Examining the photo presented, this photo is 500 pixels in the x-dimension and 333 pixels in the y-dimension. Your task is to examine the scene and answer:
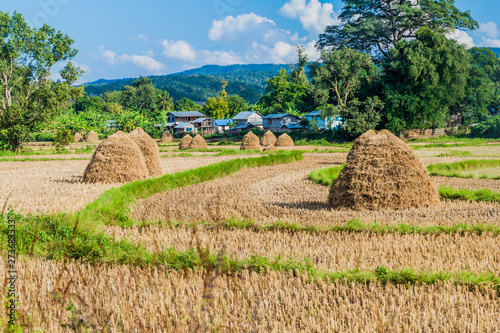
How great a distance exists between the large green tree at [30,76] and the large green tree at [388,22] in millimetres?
36791

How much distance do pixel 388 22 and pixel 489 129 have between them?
1891cm

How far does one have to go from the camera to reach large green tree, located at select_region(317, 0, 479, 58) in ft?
172

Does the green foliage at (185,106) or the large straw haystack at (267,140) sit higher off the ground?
the green foliage at (185,106)

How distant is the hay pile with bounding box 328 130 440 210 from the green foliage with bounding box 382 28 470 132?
33.5 m

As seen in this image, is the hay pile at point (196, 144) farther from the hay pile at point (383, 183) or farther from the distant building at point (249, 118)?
the distant building at point (249, 118)

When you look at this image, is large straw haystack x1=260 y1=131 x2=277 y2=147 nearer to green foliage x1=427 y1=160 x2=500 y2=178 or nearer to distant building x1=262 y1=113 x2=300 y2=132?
green foliage x1=427 y1=160 x2=500 y2=178

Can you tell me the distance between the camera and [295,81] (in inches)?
3231

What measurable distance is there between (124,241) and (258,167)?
13.8 m

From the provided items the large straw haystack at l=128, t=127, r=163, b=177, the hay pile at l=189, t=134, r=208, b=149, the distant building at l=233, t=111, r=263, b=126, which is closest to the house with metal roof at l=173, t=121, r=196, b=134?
the distant building at l=233, t=111, r=263, b=126

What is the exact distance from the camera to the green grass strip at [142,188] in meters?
8.16

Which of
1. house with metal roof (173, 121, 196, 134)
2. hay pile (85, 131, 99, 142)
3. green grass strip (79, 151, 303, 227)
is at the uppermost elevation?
house with metal roof (173, 121, 196, 134)

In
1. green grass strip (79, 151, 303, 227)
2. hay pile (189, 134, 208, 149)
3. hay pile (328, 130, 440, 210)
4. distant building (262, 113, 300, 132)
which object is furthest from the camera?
distant building (262, 113, 300, 132)

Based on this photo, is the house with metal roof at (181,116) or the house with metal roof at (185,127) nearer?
the house with metal roof at (185,127)

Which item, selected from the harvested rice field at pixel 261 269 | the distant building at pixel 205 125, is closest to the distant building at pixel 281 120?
the distant building at pixel 205 125
